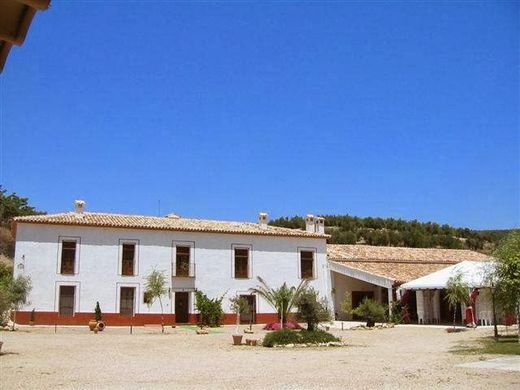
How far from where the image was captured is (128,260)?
31094 millimetres

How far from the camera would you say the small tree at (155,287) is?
28078 millimetres

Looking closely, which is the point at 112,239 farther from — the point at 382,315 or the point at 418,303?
the point at 418,303

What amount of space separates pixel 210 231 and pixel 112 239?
5.68m

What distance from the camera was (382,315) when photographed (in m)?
29.0

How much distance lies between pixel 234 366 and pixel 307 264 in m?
23.7

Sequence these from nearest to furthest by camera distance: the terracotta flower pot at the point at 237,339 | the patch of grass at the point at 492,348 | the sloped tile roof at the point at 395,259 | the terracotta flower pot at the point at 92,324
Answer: the patch of grass at the point at 492,348
the terracotta flower pot at the point at 237,339
the terracotta flower pot at the point at 92,324
the sloped tile roof at the point at 395,259

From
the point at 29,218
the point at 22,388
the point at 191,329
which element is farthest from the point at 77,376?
the point at 29,218

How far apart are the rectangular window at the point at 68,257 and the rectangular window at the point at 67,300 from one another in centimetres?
84

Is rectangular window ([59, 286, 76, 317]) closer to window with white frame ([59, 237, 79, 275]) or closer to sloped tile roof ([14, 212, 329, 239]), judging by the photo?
window with white frame ([59, 237, 79, 275])

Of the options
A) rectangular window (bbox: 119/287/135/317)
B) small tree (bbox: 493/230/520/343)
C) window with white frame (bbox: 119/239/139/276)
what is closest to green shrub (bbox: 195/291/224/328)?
rectangular window (bbox: 119/287/135/317)

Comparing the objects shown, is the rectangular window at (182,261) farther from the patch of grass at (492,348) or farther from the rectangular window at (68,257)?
the patch of grass at (492,348)

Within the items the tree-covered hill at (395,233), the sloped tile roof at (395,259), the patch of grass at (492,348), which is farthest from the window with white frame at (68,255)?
the tree-covered hill at (395,233)

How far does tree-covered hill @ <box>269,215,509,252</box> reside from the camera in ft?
205

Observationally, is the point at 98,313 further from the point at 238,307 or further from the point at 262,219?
the point at 262,219
